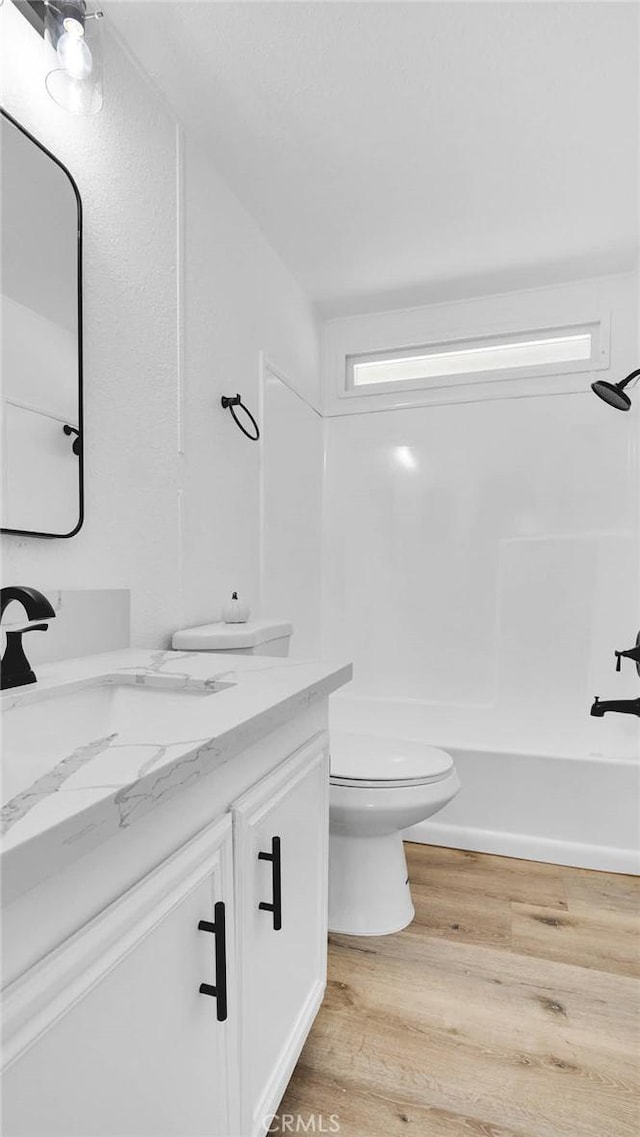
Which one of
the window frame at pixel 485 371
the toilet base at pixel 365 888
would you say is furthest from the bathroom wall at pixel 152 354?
the window frame at pixel 485 371

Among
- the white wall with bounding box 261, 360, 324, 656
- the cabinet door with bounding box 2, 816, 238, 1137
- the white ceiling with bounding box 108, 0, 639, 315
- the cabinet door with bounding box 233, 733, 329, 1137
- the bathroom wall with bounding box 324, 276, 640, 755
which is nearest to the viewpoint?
the cabinet door with bounding box 2, 816, 238, 1137

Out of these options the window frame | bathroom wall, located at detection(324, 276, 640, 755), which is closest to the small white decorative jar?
bathroom wall, located at detection(324, 276, 640, 755)

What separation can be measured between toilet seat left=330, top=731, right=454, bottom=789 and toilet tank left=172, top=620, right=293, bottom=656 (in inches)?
14.9

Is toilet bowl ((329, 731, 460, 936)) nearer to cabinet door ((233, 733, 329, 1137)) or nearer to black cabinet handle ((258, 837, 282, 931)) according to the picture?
cabinet door ((233, 733, 329, 1137))

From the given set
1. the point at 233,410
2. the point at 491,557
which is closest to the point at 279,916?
the point at 233,410

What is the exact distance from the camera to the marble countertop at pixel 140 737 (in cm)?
51

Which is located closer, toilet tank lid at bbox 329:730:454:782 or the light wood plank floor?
→ the light wood plank floor

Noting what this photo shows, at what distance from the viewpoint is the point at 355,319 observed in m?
2.97

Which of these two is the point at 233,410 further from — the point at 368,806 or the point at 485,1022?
the point at 485,1022

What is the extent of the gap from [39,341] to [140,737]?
85 centimetres

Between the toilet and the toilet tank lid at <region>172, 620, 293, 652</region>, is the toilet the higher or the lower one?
the lower one

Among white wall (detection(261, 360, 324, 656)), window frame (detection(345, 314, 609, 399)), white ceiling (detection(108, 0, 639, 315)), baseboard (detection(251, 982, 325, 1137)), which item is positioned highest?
white ceiling (detection(108, 0, 639, 315))

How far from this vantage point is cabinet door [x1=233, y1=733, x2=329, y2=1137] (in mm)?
893

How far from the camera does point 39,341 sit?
1183mm
